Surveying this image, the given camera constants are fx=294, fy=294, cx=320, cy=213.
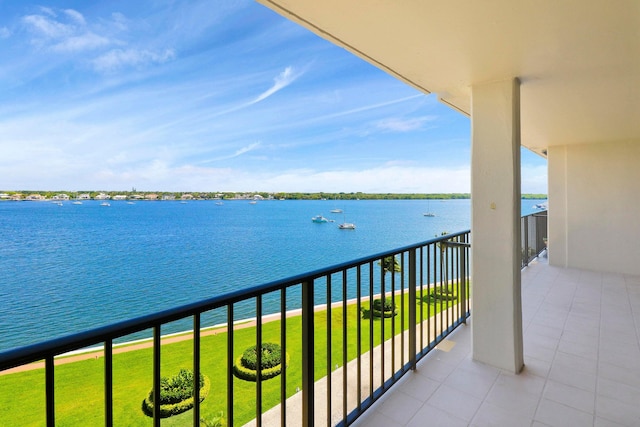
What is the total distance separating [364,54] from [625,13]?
4.54ft

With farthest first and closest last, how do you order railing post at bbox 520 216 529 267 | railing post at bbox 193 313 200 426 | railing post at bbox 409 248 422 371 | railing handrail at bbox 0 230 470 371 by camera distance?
railing post at bbox 520 216 529 267 → railing post at bbox 409 248 422 371 → railing post at bbox 193 313 200 426 → railing handrail at bbox 0 230 470 371

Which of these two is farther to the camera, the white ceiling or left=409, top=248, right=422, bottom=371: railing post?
left=409, top=248, right=422, bottom=371: railing post

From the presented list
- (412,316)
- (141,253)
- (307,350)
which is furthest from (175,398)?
(141,253)

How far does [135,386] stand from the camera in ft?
31.7

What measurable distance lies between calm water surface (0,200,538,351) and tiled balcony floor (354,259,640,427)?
9353 mm

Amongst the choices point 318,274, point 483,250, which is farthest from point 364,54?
point 483,250

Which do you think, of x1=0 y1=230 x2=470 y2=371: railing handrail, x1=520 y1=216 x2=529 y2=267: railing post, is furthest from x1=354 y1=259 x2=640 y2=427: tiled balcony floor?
x1=520 y1=216 x2=529 y2=267: railing post

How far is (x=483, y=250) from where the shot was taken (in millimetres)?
2441

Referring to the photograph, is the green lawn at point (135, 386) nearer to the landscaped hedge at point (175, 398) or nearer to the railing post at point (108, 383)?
the landscaped hedge at point (175, 398)

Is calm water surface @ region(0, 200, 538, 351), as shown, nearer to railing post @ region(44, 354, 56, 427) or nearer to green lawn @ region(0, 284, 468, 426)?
green lawn @ region(0, 284, 468, 426)

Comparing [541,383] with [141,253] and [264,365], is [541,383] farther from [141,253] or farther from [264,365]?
[141,253]

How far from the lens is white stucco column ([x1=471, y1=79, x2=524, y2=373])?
90.7 inches

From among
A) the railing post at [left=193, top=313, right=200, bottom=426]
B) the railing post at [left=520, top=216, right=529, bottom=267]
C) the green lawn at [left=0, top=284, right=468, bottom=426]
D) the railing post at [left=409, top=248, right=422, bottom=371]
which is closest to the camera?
the railing post at [left=193, top=313, right=200, bottom=426]

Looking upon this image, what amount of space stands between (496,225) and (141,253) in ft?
141
